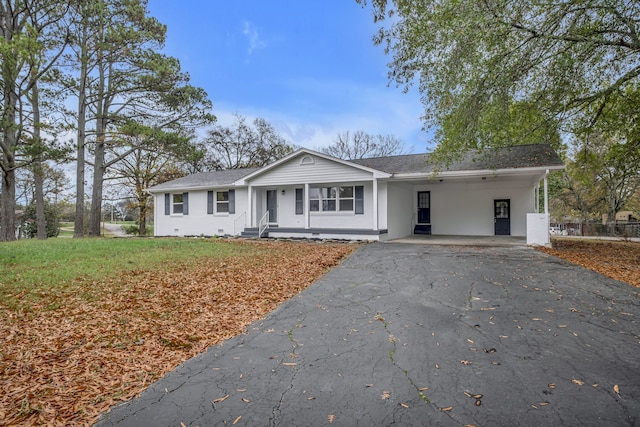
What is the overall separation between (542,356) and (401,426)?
1.90m

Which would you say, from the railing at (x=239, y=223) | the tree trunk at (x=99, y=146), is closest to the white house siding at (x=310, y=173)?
the railing at (x=239, y=223)

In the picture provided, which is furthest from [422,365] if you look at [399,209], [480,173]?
[399,209]

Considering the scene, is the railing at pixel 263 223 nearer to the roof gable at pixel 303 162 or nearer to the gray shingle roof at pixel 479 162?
the roof gable at pixel 303 162

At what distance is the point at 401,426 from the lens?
2168 millimetres

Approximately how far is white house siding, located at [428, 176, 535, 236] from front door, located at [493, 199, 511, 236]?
13cm

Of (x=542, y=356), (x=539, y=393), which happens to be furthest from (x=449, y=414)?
(x=542, y=356)

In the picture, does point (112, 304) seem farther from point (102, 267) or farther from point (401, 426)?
point (401, 426)

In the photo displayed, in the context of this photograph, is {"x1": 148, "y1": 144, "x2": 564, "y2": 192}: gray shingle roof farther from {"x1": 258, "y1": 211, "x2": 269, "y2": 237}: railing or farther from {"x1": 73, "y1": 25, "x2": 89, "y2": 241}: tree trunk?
{"x1": 73, "y1": 25, "x2": 89, "y2": 241}: tree trunk

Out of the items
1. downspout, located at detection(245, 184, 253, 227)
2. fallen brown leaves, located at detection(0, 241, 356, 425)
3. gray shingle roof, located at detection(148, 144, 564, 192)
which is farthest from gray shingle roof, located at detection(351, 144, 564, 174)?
fallen brown leaves, located at detection(0, 241, 356, 425)

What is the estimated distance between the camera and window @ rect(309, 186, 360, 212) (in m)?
14.6

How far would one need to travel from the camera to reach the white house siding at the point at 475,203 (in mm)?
14836

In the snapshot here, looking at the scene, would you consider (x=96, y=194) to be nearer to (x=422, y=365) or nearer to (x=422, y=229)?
(x=422, y=229)

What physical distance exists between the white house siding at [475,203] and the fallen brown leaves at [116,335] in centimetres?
1134

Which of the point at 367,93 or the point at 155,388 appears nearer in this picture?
the point at 155,388
